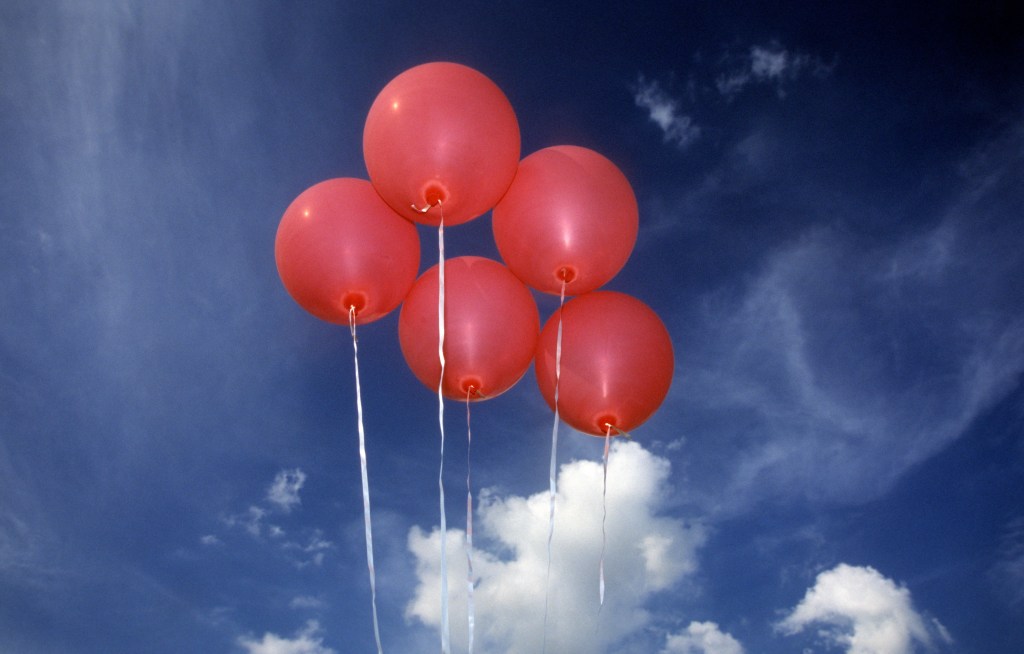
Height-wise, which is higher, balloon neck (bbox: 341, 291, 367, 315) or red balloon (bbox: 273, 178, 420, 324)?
red balloon (bbox: 273, 178, 420, 324)

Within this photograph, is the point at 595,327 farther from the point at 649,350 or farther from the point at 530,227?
the point at 530,227

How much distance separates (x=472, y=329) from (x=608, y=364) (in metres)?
0.84

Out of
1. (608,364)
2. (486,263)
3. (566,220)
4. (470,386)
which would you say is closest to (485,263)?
(486,263)

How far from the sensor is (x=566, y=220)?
14.0ft

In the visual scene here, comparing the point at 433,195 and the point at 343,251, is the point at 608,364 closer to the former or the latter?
the point at 433,195

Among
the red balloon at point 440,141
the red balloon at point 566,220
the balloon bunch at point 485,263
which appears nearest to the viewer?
the red balloon at point 440,141

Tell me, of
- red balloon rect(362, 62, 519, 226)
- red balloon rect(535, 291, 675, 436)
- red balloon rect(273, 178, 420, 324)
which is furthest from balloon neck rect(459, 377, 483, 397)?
red balloon rect(362, 62, 519, 226)

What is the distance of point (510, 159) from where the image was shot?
429cm

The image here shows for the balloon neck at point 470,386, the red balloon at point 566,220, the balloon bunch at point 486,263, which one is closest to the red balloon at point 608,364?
the balloon bunch at point 486,263

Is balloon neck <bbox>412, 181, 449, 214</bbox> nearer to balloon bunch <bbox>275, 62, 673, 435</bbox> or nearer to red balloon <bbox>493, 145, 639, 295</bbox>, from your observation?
balloon bunch <bbox>275, 62, 673, 435</bbox>

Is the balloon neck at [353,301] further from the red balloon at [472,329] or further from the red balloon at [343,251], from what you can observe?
the red balloon at [472,329]

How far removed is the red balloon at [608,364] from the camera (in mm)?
4324

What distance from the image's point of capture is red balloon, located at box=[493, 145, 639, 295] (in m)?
4.28

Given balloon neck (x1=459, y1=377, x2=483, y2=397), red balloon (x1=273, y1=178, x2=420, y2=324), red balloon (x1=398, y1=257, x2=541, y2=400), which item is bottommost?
balloon neck (x1=459, y1=377, x2=483, y2=397)
